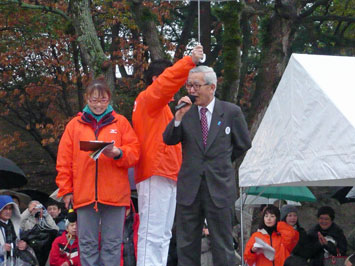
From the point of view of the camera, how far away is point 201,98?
5086 mm

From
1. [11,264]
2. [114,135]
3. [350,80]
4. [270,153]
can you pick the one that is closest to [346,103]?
[350,80]

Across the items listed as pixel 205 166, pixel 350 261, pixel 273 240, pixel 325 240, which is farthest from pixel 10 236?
pixel 350 261

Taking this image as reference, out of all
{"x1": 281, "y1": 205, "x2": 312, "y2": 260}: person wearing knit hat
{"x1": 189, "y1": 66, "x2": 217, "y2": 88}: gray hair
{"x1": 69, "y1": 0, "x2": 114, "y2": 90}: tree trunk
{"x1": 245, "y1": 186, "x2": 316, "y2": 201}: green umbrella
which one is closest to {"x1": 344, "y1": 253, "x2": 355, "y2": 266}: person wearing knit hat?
{"x1": 281, "y1": 205, "x2": 312, "y2": 260}: person wearing knit hat

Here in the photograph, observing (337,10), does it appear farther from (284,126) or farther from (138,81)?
(284,126)

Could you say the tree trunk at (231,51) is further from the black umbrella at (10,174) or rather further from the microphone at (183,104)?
the microphone at (183,104)

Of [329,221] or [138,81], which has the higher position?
[138,81]

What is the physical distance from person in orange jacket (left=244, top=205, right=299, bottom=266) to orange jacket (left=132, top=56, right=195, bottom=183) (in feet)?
7.81

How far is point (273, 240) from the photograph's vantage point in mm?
7766

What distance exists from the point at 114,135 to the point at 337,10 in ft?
39.9

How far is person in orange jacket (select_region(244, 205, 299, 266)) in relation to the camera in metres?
7.53

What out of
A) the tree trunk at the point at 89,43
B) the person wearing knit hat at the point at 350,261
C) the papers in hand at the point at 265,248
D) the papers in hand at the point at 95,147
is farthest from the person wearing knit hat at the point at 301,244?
the tree trunk at the point at 89,43

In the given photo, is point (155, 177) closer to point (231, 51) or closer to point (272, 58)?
point (231, 51)

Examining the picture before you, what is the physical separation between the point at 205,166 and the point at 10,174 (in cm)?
500

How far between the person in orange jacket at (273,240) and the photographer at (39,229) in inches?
100
